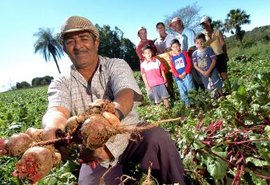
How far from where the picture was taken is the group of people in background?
639cm

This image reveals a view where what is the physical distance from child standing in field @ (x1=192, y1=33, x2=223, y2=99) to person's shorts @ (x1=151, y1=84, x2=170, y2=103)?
960 mm

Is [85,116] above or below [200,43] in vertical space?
below

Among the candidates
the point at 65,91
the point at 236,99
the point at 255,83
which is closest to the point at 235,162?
the point at 236,99

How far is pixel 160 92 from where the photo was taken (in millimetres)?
7281

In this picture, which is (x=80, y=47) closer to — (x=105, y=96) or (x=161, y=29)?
(x=105, y=96)

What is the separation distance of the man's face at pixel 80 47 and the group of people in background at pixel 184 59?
3.52 m

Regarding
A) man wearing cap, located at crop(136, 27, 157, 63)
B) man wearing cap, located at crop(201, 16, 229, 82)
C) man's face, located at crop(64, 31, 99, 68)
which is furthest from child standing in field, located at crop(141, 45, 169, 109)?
man's face, located at crop(64, 31, 99, 68)

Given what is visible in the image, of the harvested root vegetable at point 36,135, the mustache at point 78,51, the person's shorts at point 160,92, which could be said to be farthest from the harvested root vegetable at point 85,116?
the person's shorts at point 160,92

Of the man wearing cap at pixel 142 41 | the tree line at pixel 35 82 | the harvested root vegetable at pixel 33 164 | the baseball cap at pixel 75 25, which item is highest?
the tree line at pixel 35 82

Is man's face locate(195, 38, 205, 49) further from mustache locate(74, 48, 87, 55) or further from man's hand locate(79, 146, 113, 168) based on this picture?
man's hand locate(79, 146, 113, 168)

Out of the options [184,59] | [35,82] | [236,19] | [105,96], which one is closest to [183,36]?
[184,59]

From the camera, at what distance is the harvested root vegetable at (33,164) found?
159 cm

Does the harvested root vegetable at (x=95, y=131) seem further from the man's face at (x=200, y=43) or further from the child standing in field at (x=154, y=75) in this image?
the child standing in field at (x=154, y=75)

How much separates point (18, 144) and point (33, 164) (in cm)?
20
